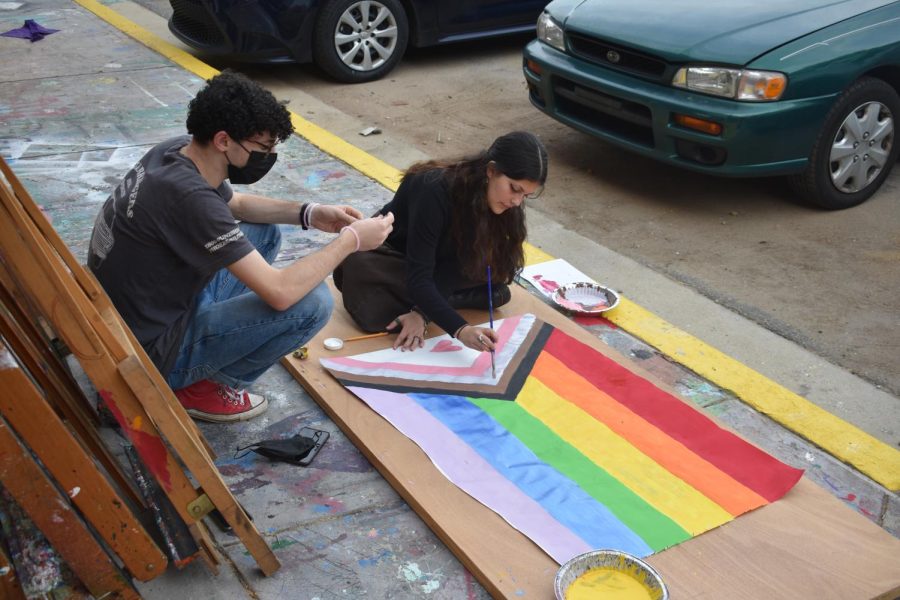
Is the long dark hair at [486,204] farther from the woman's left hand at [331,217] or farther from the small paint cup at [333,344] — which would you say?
the small paint cup at [333,344]

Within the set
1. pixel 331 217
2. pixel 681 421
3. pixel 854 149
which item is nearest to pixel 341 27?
pixel 854 149

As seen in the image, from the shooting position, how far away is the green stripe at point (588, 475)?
8.89 ft

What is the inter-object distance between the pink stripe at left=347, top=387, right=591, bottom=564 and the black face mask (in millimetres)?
896

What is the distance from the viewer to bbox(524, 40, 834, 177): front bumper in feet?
15.7

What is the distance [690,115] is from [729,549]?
286cm

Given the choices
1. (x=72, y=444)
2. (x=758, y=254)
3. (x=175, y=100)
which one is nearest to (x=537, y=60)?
(x=758, y=254)

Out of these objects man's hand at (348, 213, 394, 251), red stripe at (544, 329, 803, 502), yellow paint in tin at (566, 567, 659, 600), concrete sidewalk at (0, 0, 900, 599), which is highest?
man's hand at (348, 213, 394, 251)

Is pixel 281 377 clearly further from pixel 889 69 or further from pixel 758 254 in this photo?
pixel 889 69

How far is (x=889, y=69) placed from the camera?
521 centimetres

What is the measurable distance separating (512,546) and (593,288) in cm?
180

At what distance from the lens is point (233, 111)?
2.65 meters

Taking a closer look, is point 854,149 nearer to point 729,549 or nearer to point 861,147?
point 861,147

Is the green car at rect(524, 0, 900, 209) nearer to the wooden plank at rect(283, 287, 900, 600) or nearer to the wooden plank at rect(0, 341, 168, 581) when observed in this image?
the wooden plank at rect(283, 287, 900, 600)

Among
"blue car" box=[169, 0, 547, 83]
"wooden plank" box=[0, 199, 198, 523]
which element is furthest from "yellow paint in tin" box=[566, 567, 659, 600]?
"blue car" box=[169, 0, 547, 83]
